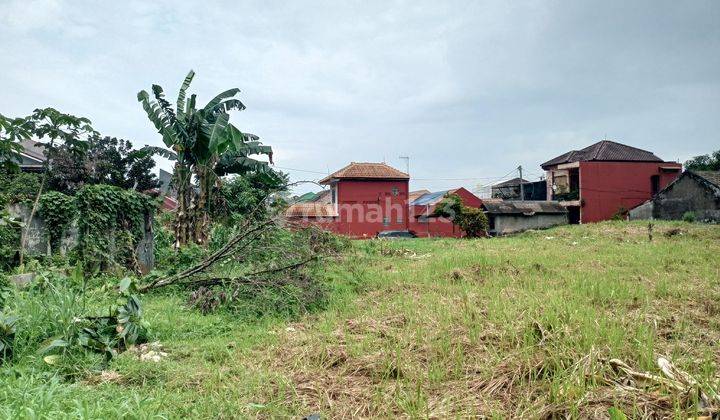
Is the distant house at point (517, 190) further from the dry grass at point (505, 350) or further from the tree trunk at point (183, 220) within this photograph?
the dry grass at point (505, 350)

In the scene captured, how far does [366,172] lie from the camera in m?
30.1

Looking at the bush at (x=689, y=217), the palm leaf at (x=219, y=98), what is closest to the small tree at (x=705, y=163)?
the bush at (x=689, y=217)

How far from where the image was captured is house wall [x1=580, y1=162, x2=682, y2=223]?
2950cm

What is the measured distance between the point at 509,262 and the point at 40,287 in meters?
7.77

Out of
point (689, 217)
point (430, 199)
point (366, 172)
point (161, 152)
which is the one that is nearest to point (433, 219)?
point (430, 199)

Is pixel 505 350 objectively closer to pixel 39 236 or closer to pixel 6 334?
pixel 6 334

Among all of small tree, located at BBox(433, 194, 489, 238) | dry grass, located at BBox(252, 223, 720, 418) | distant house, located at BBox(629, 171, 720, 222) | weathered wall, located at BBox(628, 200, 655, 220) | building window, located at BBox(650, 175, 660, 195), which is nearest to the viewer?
dry grass, located at BBox(252, 223, 720, 418)

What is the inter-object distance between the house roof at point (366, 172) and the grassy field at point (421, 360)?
23.7m

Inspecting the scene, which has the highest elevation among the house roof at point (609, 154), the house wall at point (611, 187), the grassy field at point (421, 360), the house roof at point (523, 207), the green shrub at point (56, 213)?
the house roof at point (609, 154)

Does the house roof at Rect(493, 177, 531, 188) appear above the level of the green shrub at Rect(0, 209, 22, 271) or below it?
above

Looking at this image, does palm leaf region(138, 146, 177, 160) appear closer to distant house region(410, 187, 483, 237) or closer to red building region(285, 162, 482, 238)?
red building region(285, 162, 482, 238)

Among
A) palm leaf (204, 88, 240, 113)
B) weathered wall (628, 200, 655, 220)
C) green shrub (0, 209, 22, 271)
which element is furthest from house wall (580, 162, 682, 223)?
green shrub (0, 209, 22, 271)

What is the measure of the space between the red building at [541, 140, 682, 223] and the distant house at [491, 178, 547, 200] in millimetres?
3481

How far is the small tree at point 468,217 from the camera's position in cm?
2266
